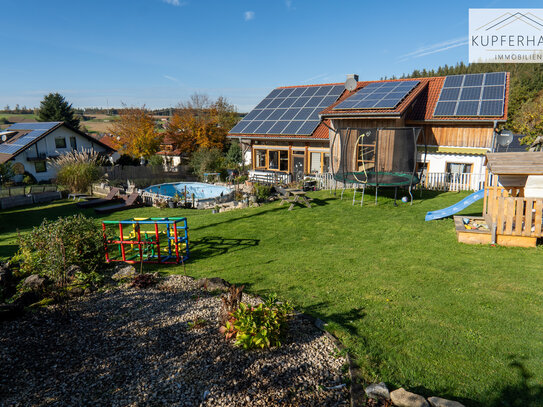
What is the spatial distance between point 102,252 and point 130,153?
32.5 m

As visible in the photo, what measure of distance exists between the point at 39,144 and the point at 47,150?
1.01 meters

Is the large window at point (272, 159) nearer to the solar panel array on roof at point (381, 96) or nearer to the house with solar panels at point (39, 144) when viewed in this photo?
the solar panel array on roof at point (381, 96)

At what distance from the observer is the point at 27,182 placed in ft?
104

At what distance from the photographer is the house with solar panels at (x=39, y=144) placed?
32.1 metres

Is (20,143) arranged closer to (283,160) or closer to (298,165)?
(283,160)

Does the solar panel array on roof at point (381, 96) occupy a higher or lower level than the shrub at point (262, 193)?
higher

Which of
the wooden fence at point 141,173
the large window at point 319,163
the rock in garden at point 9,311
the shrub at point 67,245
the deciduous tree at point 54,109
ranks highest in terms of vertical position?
the deciduous tree at point 54,109

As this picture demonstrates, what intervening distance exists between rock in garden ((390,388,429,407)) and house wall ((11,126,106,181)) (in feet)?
113

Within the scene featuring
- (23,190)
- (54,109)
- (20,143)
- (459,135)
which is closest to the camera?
(459,135)

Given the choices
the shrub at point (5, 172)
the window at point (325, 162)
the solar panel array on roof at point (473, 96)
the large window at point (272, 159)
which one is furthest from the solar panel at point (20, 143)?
the solar panel array on roof at point (473, 96)

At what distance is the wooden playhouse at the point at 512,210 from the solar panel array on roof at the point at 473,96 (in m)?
9.55

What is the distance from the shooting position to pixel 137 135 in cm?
3794

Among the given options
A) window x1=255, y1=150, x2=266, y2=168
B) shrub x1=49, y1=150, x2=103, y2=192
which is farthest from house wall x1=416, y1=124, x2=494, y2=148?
shrub x1=49, y1=150, x2=103, y2=192

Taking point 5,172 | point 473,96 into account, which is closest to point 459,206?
point 473,96
